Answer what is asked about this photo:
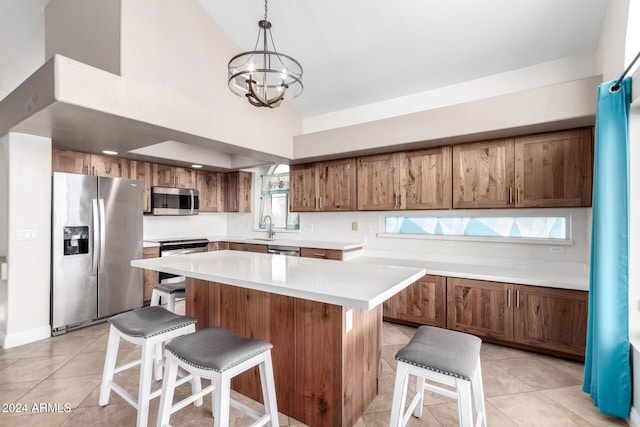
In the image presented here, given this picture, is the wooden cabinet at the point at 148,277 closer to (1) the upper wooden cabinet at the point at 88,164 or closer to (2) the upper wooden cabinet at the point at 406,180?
(1) the upper wooden cabinet at the point at 88,164

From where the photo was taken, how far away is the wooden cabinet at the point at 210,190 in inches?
209

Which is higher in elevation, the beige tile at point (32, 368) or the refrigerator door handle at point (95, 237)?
the refrigerator door handle at point (95, 237)

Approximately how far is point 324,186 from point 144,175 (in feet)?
8.84

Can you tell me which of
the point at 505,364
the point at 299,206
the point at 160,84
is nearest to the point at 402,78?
the point at 299,206

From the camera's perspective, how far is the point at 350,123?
4137 mm

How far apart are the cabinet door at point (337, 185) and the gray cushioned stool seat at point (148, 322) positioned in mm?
2552

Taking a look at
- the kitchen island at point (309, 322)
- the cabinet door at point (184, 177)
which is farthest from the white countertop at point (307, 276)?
the cabinet door at point (184, 177)

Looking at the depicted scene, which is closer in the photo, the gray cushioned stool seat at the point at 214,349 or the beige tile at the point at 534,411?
the gray cushioned stool seat at the point at 214,349

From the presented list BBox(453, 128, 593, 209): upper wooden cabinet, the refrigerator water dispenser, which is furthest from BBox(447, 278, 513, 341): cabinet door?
the refrigerator water dispenser

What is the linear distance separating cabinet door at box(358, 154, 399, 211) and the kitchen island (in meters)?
1.69

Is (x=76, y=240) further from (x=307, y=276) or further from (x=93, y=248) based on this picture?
(x=307, y=276)

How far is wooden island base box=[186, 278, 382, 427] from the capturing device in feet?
5.70

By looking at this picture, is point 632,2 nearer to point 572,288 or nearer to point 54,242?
point 572,288

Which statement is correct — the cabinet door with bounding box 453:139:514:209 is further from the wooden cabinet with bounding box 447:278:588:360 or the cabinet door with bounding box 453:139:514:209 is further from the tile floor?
the tile floor
